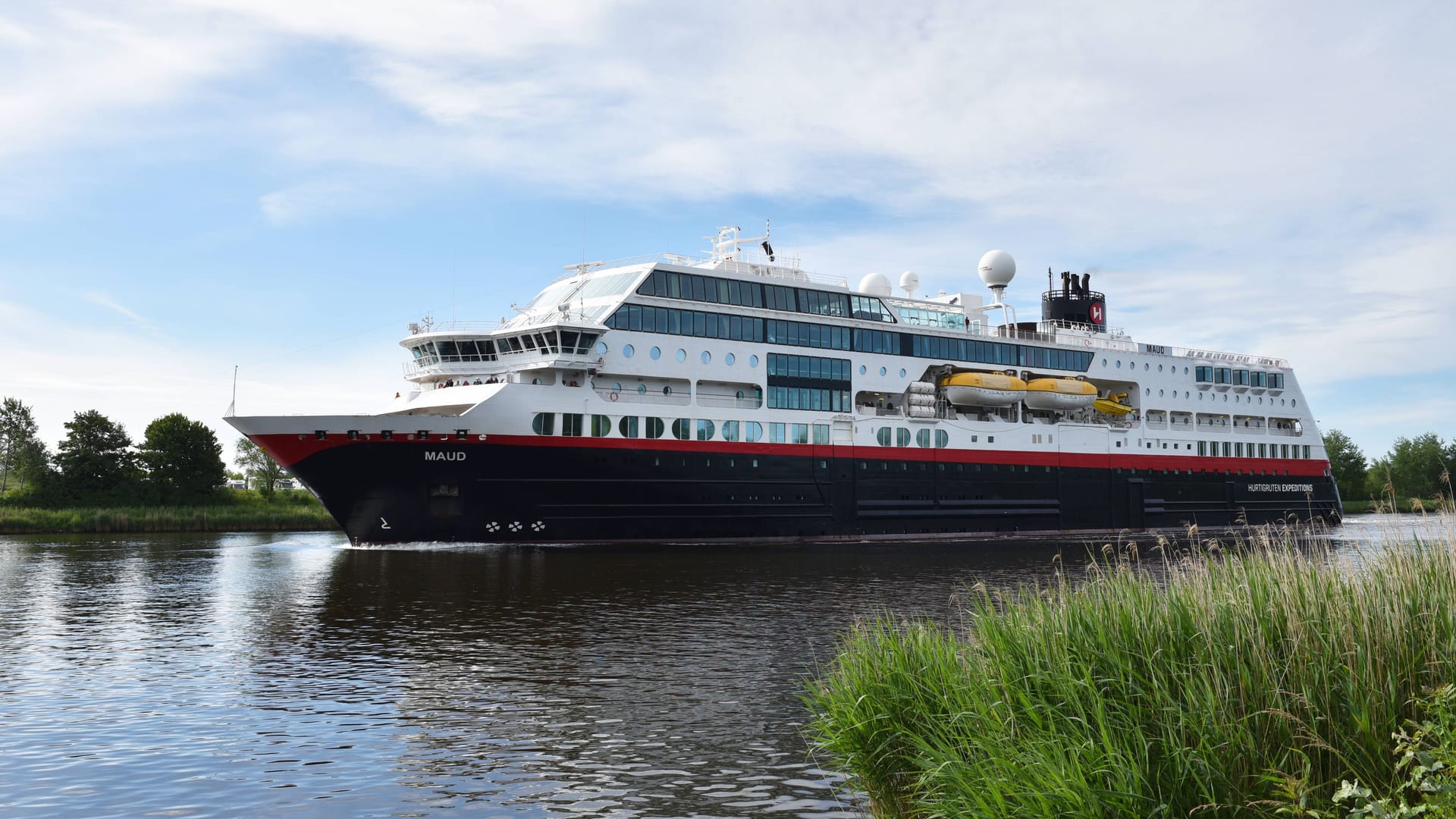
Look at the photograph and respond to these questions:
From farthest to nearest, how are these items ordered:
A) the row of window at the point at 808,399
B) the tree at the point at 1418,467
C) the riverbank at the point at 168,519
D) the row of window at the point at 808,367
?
1. the tree at the point at 1418,467
2. the riverbank at the point at 168,519
3. the row of window at the point at 808,367
4. the row of window at the point at 808,399

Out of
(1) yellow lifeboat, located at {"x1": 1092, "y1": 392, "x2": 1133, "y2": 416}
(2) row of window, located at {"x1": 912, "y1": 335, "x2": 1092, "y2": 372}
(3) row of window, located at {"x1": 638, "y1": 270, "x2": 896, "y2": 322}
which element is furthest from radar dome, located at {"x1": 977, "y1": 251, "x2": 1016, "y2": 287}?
(3) row of window, located at {"x1": 638, "y1": 270, "x2": 896, "y2": 322}

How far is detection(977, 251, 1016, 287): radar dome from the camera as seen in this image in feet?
191

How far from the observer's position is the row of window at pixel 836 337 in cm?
4300

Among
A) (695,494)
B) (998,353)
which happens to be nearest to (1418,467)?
(998,353)

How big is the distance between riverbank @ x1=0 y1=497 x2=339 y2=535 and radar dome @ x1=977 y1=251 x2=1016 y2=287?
144 ft

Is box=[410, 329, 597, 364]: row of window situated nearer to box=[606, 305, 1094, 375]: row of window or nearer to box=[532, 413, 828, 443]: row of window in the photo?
box=[606, 305, 1094, 375]: row of window

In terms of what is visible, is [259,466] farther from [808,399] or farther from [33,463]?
[808,399]

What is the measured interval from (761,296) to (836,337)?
425cm

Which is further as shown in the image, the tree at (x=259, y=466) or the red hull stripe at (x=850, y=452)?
the tree at (x=259, y=466)

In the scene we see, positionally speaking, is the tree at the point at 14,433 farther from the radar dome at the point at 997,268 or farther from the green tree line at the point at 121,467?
the radar dome at the point at 997,268

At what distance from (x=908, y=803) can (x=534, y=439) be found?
1206 inches

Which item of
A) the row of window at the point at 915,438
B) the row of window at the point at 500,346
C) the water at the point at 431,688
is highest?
the row of window at the point at 500,346

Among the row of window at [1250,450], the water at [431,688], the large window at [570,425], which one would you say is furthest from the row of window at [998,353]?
the water at [431,688]

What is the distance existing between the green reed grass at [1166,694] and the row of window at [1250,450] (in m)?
53.5
